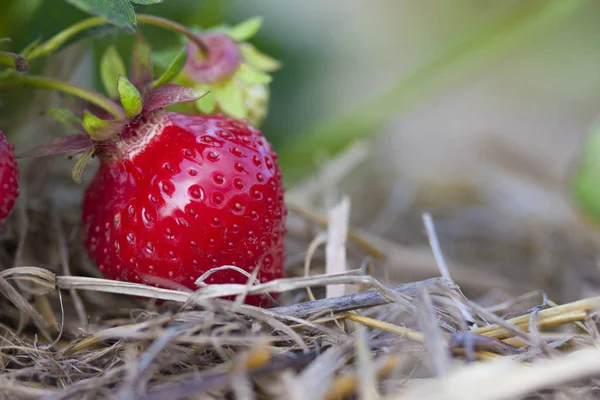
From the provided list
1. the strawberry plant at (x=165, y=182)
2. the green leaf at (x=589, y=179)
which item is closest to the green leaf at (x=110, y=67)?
the strawberry plant at (x=165, y=182)

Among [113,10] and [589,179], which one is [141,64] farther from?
[589,179]

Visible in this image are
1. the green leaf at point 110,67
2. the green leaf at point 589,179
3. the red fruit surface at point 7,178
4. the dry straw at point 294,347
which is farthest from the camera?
the green leaf at point 589,179

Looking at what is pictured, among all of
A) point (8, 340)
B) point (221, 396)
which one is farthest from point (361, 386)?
point (8, 340)

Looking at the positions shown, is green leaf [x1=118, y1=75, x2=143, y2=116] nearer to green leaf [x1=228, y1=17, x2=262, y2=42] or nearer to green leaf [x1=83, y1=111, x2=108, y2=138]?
green leaf [x1=83, y1=111, x2=108, y2=138]

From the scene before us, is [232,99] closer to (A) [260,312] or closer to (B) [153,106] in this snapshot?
(B) [153,106]

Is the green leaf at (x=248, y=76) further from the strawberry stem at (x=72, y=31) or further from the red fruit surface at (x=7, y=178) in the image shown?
the red fruit surface at (x=7, y=178)

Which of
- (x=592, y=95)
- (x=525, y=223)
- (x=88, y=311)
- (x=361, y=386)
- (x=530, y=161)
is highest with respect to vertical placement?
(x=592, y=95)

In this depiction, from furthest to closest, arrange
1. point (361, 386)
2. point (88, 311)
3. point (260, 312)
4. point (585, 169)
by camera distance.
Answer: point (585, 169) < point (88, 311) < point (260, 312) < point (361, 386)
